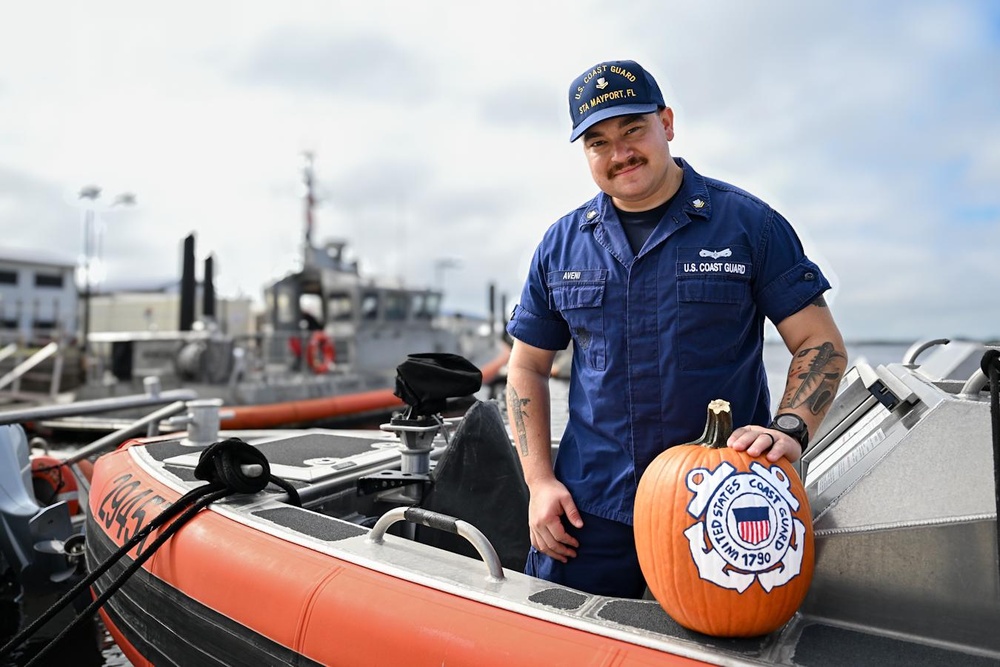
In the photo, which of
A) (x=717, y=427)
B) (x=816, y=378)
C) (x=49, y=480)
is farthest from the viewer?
(x=49, y=480)

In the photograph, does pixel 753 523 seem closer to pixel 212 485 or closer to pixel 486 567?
pixel 486 567

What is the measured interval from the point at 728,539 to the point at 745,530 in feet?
0.12

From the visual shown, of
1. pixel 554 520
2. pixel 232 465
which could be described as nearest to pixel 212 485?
pixel 232 465

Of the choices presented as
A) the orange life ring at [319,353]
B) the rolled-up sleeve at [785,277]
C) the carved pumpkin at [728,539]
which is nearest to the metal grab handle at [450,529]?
the carved pumpkin at [728,539]

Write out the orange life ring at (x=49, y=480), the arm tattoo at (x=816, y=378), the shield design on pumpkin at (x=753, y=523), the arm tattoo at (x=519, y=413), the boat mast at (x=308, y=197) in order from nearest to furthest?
1. the shield design on pumpkin at (x=753, y=523)
2. the arm tattoo at (x=816, y=378)
3. the arm tattoo at (x=519, y=413)
4. the orange life ring at (x=49, y=480)
5. the boat mast at (x=308, y=197)

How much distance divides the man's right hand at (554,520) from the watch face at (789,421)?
2.00 feet

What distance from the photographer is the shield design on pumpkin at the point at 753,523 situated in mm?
1327

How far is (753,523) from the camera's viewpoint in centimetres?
133

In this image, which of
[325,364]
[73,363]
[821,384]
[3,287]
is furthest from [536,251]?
[3,287]

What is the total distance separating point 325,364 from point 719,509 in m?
13.5

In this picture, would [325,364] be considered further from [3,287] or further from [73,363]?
[3,287]

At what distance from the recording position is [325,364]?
1419 centimetres

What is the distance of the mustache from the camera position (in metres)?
1.75

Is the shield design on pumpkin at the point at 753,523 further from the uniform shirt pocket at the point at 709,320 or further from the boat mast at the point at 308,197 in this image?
the boat mast at the point at 308,197
